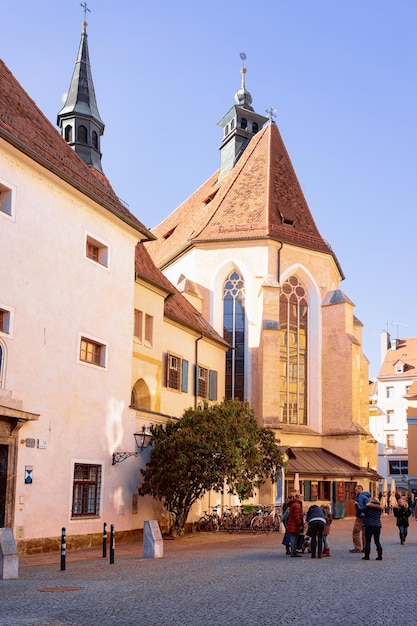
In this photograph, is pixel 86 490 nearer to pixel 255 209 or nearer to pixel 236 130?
pixel 255 209

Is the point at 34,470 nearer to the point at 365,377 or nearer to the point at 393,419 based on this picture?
the point at 365,377

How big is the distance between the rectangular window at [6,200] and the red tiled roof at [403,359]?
6882 cm

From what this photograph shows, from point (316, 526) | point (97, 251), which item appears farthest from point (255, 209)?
point (316, 526)

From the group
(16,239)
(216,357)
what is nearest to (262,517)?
(216,357)

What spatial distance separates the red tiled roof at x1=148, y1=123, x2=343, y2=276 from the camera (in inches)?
1724

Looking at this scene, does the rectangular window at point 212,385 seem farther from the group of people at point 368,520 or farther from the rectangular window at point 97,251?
the group of people at point 368,520

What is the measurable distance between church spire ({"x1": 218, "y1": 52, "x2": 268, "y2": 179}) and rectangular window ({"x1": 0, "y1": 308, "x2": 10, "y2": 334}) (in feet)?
120

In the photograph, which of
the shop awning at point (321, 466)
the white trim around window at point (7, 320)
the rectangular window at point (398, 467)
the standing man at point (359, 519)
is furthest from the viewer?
the rectangular window at point (398, 467)

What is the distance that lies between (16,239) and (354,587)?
1099cm

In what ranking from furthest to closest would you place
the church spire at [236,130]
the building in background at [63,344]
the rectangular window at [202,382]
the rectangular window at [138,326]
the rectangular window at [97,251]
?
the church spire at [236,130] → the rectangular window at [202,382] → the rectangular window at [138,326] → the rectangular window at [97,251] → the building in background at [63,344]

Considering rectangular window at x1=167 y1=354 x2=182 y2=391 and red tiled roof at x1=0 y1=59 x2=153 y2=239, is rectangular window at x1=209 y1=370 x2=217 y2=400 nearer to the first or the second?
rectangular window at x1=167 y1=354 x2=182 y2=391

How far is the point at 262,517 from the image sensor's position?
28594mm

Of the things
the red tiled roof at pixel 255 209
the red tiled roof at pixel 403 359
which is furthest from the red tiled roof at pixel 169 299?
the red tiled roof at pixel 403 359

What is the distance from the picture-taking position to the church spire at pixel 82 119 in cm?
4444
